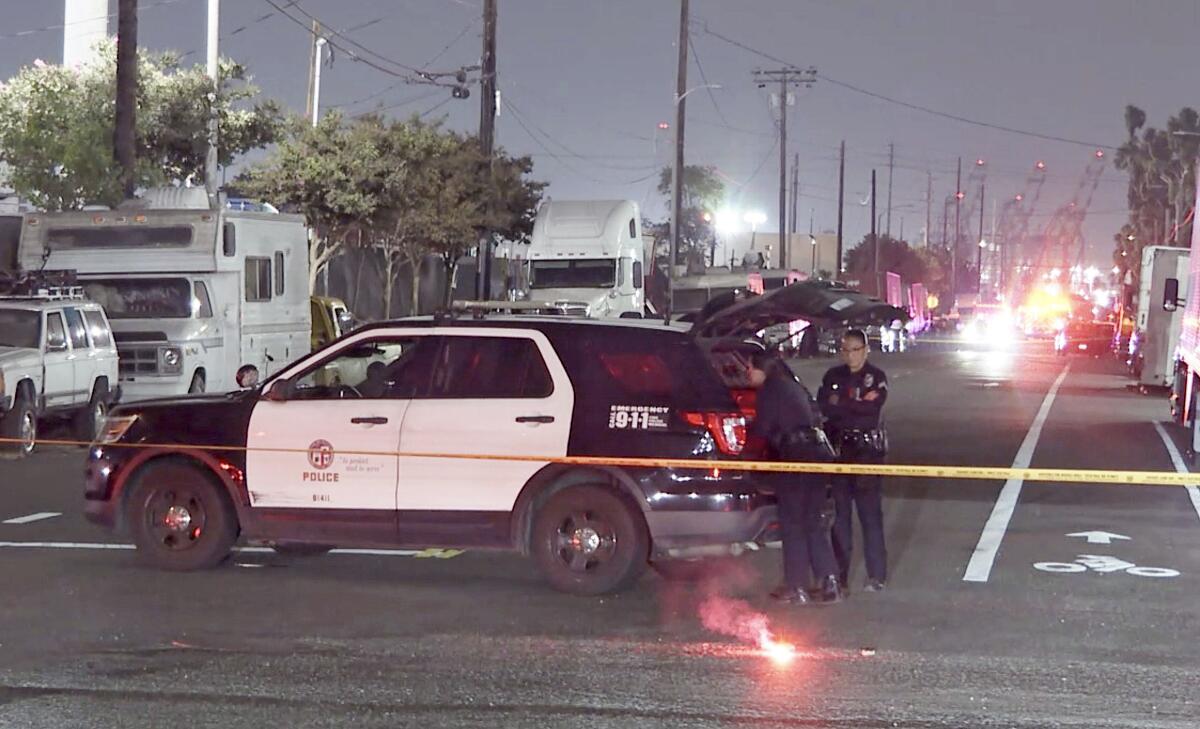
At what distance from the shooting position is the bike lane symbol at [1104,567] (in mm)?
11445

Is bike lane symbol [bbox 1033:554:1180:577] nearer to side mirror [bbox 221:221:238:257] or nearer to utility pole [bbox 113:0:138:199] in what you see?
side mirror [bbox 221:221:238:257]

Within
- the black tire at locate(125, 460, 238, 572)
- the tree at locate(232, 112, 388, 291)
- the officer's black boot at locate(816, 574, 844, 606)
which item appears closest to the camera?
the officer's black boot at locate(816, 574, 844, 606)

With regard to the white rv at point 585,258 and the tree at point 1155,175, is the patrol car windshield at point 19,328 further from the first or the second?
the tree at point 1155,175

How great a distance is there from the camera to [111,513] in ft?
36.4

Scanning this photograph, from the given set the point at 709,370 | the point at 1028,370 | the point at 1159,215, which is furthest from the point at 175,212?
the point at 1159,215

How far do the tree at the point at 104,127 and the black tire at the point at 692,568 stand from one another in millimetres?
17990

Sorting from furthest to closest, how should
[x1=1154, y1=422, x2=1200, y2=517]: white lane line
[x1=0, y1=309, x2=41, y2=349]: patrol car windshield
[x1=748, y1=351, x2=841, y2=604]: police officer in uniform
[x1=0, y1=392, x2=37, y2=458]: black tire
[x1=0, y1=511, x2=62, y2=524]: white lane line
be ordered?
[x1=0, y1=309, x2=41, y2=349]: patrol car windshield
[x1=0, y1=392, x2=37, y2=458]: black tire
[x1=1154, y1=422, x2=1200, y2=517]: white lane line
[x1=0, y1=511, x2=62, y2=524]: white lane line
[x1=748, y1=351, x2=841, y2=604]: police officer in uniform

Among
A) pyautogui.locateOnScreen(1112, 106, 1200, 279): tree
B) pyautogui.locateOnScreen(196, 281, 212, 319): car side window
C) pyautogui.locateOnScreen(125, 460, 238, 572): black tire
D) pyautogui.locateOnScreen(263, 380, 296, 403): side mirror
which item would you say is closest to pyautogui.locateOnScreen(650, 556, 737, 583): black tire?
pyautogui.locateOnScreen(263, 380, 296, 403): side mirror

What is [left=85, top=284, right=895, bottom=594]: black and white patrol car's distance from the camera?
1015cm

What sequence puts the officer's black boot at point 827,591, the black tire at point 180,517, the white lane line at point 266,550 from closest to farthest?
1. the officer's black boot at point 827,591
2. the black tire at point 180,517
3. the white lane line at point 266,550

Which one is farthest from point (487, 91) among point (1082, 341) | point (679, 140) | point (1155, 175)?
point (1155, 175)

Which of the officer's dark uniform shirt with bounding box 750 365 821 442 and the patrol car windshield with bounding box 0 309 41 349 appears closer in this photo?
the officer's dark uniform shirt with bounding box 750 365 821 442

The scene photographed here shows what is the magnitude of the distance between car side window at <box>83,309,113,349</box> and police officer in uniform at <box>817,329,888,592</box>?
11.9 meters

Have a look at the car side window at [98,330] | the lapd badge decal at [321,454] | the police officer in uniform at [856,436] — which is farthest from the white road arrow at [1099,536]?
the car side window at [98,330]
